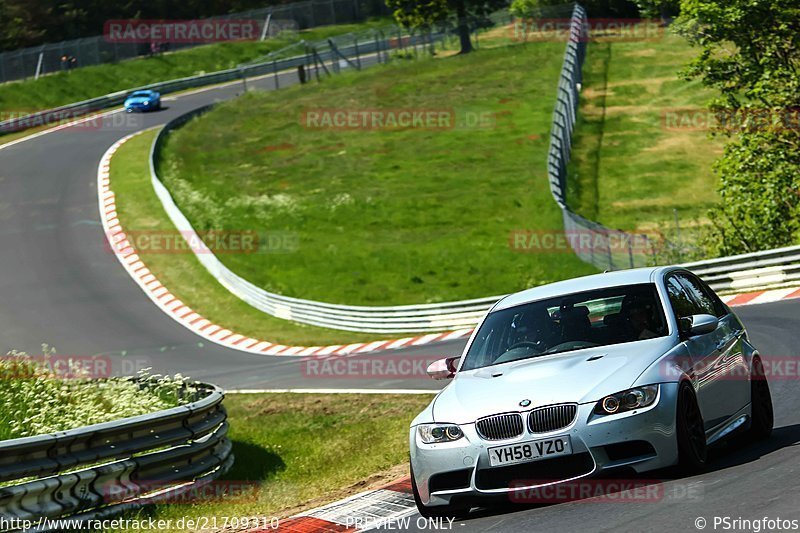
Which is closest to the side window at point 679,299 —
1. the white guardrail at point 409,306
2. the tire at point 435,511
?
the tire at point 435,511

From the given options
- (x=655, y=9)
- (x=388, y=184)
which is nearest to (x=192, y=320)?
(x=388, y=184)

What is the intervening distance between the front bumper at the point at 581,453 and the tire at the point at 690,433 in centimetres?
7

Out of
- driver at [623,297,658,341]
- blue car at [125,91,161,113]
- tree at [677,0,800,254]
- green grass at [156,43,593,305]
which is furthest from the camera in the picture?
blue car at [125,91,161,113]

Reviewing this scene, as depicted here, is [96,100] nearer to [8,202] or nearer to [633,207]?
[8,202]

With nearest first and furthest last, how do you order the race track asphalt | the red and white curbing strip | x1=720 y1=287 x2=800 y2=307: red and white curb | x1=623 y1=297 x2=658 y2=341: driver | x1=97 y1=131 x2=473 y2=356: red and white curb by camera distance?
x1=623 y1=297 x2=658 y2=341: driver, x1=720 y1=287 x2=800 y2=307: red and white curb, the red and white curbing strip, the race track asphalt, x1=97 y1=131 x2=473 y2=356: red and white curb

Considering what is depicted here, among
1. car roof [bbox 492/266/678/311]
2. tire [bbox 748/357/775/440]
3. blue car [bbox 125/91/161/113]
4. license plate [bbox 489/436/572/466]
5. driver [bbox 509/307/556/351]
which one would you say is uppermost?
car roof [bbox 492/266/678/311]

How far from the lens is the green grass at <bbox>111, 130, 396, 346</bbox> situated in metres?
29.4

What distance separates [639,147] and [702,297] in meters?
41.7

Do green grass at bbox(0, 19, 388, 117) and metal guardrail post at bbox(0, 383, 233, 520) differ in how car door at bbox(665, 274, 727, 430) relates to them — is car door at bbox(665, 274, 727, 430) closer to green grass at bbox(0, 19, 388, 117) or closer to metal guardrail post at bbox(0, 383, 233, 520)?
metal guardrail post at bbox(0, 383, 233, 520)

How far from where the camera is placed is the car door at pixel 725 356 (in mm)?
8633

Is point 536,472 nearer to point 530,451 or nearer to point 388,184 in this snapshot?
point 530,451

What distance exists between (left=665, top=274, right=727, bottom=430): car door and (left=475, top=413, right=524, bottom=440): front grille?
1385mm

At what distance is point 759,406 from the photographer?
30.3 ft

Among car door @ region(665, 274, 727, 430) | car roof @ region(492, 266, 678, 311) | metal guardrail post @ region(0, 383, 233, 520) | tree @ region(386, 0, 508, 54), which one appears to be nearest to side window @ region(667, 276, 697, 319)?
car door @ region(665, 274, 727, 430)
